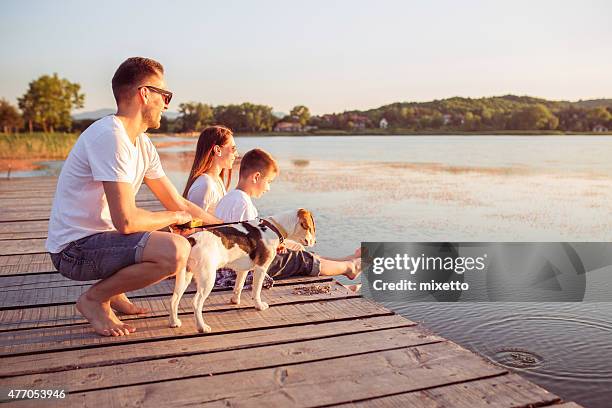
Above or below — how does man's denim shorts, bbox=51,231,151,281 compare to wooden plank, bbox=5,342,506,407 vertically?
above

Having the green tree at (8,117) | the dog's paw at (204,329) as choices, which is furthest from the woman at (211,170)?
the green tree at (8,117)

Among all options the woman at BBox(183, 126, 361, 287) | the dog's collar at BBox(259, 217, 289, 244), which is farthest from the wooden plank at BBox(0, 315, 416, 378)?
the woman at BBox(183, 126, 361, 287)

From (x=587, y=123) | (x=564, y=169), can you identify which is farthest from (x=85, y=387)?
(x=587, y=123)

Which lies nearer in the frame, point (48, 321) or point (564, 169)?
point (48, 321)

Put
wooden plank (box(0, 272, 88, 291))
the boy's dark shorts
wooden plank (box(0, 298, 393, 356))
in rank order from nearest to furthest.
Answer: wooden plank (box(0, 298, 393, 356)) < wooden plank (box(0, 272, 88, 291)) < the boy's dark shorts

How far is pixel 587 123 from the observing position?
45.1 metres

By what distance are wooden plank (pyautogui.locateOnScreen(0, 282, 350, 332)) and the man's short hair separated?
143 cm

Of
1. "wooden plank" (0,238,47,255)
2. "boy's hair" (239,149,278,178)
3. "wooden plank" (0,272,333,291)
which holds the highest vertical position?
"boy's hair" (239,149,278,178)

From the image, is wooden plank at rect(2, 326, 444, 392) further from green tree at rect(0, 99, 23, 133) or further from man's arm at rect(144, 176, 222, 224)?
green tree at rect(0, 99, 23, 133)

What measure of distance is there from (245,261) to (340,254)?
4068 mm

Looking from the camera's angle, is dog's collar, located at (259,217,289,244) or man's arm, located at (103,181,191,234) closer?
man's arm, located at (103,181,191,234)

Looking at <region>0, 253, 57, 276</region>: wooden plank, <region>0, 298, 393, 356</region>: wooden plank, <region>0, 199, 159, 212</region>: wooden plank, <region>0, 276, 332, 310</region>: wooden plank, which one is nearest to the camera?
<region>0, 298, 393, 356</region>: wooden plank

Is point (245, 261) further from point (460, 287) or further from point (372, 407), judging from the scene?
point (460, 287)

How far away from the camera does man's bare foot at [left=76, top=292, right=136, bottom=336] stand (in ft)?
11.1
